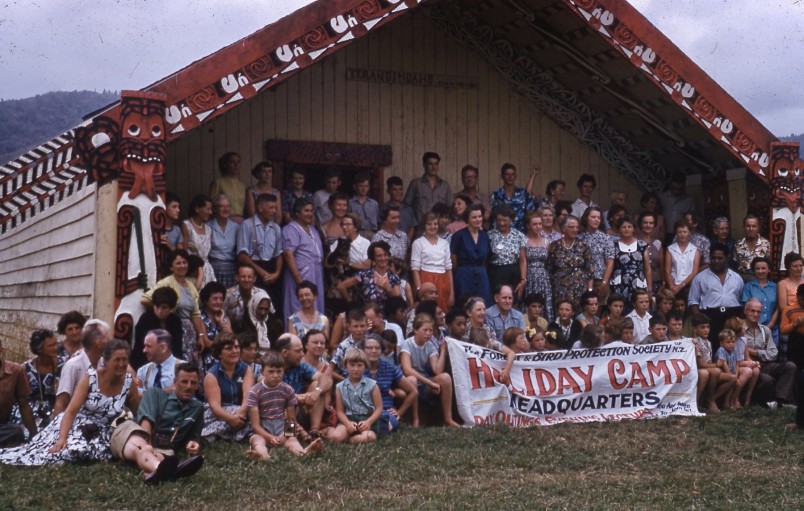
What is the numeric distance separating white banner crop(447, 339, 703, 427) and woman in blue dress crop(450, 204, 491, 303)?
1.43 m

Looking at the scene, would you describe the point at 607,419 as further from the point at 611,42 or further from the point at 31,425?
the point at 31,425

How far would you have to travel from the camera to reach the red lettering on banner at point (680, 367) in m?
10.6

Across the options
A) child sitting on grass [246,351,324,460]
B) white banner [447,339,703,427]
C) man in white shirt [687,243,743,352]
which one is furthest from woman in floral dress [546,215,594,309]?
child sitting on grass [246,351,324,460]

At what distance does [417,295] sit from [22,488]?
4953 mm

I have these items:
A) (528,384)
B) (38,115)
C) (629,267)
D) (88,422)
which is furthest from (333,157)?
(38,115)

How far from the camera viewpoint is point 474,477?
7363mm

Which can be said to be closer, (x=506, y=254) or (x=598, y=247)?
(x=506, y=254)

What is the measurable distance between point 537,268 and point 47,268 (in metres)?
5.14

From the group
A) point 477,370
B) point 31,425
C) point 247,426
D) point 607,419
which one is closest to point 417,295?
point 477,370

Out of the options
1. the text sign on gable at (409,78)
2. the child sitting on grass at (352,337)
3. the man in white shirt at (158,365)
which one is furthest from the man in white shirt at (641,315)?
the man in white shirt at (158,365)

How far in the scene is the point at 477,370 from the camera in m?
9.73

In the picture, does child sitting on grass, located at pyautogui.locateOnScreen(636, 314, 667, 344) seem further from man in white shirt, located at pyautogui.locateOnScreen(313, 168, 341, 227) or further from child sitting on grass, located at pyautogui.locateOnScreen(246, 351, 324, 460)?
child sitting on grass, located at pyautogui.locateOnScreen(246, 351, 324, 460)

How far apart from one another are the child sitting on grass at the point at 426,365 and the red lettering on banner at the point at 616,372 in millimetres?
1743

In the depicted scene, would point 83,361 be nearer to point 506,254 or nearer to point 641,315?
point 506,254
